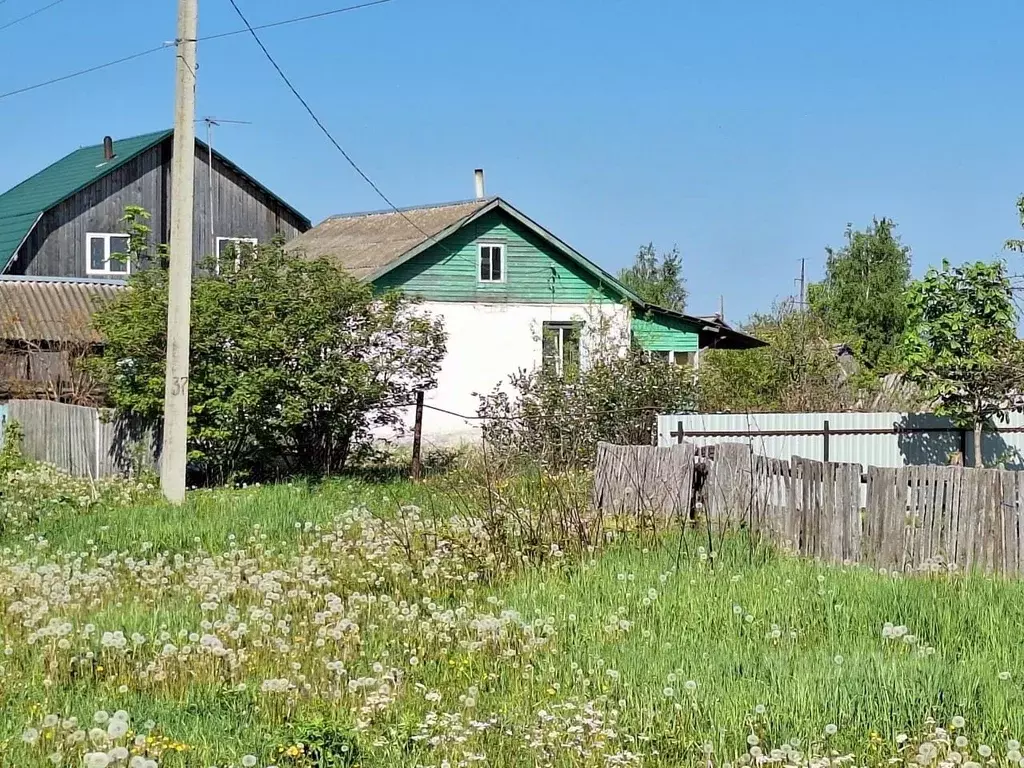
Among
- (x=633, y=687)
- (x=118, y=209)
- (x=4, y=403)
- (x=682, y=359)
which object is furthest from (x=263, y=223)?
(x=633, y=687)

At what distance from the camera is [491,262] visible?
2933cm

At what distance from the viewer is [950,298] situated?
17469 mm

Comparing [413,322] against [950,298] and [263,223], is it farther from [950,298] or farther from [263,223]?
[263,223]

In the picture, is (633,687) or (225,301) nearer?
(633,687)

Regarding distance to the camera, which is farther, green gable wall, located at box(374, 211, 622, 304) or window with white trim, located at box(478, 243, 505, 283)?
window with white trim, located at box(478, 243, 505, 283)

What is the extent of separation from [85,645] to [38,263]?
109ft

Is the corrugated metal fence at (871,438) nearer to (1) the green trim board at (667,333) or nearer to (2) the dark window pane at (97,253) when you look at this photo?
(1) the green trim board at (667,333)

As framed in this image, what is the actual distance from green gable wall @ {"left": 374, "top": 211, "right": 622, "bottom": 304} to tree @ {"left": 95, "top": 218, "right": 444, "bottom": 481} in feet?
31.5

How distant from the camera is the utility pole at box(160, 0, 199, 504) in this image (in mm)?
14508

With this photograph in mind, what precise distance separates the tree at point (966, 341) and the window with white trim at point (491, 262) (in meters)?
13.0

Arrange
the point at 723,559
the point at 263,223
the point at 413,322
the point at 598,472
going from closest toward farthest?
the point at 723,559 < the point at 598,472 < the point at 413,322 < the point at 263,223

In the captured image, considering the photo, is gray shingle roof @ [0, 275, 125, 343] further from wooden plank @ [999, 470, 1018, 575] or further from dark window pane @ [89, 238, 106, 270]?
wooden plank @ [999, 470, 1018, 575]

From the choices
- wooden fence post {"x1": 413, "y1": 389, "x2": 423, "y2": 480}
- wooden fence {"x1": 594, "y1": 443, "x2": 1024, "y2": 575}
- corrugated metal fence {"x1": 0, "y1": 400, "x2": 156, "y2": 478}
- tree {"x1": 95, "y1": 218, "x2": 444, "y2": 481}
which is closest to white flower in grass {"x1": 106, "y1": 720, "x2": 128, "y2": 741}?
wooden fence {"x1": 594, "y1": 443, "x2": 1024, "y2": 575}

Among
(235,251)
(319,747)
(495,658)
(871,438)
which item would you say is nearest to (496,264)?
(235,251)
